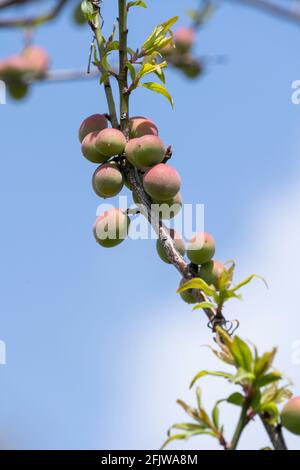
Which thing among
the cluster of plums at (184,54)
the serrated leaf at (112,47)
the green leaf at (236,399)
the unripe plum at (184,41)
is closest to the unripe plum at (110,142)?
the serrated leaf at (112,47)

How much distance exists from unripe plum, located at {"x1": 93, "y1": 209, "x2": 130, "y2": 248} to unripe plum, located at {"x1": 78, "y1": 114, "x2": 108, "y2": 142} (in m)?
0.26

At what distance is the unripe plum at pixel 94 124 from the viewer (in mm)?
2301

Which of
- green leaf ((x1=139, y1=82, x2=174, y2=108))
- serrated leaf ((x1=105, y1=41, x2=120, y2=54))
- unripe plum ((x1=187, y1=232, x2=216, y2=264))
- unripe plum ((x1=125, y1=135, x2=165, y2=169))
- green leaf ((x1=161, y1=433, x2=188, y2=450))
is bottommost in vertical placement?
green leaf ((x1=161, y1=433, x2=188, y2=450))

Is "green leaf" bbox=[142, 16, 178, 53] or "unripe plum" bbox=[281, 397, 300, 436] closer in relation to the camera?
"unripe plum" bbox=[281, 397, 300, 436]

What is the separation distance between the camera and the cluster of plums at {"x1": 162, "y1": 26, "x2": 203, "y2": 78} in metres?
3.95

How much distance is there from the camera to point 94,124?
2307 mm

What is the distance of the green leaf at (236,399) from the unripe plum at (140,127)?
92 centimetres

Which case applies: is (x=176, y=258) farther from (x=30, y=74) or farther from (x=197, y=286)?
(x=30, y=74)

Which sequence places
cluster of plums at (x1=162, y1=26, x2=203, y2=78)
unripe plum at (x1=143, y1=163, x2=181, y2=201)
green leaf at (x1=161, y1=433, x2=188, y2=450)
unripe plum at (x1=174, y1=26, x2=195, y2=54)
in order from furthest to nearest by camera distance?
unripe plum at (x1=174, y1=26, x2=195, y2=54)
cluster of plums at (x1=162, y1=26, x2=203, y2=78)
unripe plum at (x1=143, y1=163, x2=181, y2=201)
green leaf at (x1=161, y1=433, x2=188, y2=450)

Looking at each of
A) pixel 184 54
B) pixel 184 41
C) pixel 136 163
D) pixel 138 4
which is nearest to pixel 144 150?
pixel 136 163

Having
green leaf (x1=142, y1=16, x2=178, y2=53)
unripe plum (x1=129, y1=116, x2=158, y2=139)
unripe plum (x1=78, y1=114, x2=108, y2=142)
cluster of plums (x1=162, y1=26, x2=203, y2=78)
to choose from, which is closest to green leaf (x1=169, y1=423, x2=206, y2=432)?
unripe plum (x1=129, y1=116, x2=158, y2=139)

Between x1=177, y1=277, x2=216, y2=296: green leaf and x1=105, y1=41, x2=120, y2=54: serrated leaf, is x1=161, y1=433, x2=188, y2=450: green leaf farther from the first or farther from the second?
x1=105, y1=41, x2=120, y2=54: serrated leaf

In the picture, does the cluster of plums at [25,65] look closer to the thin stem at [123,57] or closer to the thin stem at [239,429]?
the thin stem at [123,57]

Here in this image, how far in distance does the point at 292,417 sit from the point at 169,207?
0.82m
